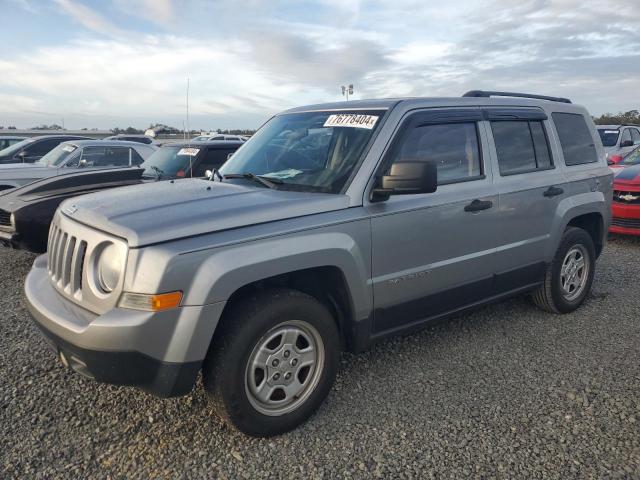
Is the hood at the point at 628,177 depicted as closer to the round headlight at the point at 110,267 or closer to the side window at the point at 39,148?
the round headlight at the point at 110,267

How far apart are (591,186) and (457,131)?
1.83 meters

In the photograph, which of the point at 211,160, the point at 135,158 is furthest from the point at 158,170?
the point at 135,158

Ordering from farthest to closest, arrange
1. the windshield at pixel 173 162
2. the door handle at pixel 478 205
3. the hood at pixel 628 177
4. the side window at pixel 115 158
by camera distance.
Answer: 1. the side window at pixel 115 158
2. the windshield at pixel 173 162
3. the hood at pixel 628 177
4. the door handle at pixel 478 205

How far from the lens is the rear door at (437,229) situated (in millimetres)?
3285

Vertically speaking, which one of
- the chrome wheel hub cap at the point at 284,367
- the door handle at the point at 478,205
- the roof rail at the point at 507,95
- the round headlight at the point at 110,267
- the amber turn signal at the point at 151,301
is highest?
the roof rail at the point at 507,95

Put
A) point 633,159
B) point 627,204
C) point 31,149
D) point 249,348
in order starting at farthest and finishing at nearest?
point 31,149 → point 633,159 → point 627,204 → point 249,348

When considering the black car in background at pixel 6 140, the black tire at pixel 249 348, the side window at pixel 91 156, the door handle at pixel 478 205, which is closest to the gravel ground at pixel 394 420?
the black tire at pixel 249 348

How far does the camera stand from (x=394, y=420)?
10.2 feet

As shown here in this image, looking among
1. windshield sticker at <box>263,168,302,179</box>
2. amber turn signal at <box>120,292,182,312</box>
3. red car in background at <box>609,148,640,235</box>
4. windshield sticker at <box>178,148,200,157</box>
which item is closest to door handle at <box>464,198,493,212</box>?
windshield sticker at <box>263,168,302,179</box>

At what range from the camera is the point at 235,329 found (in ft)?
8.75

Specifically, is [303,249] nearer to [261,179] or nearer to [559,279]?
[261,179]

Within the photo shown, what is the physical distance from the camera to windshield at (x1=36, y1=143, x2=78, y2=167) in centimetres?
967

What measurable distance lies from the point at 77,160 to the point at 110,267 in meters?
8.16

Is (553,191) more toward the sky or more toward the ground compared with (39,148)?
more toward the ground
